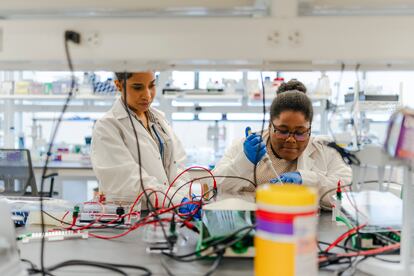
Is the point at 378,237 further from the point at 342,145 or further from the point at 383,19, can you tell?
the point at 383,19

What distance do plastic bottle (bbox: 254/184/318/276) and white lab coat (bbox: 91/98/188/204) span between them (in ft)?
3.20

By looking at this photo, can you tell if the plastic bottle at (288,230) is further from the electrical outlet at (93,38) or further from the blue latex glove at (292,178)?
the blue latex glove at (292,178)

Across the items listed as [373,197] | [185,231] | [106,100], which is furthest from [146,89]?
[106,100]

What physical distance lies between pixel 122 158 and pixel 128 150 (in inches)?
2.2

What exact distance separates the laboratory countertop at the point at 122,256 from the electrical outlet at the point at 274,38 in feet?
1.60

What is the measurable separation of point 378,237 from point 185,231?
0.53 meters

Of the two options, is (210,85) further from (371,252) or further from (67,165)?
(371,252)

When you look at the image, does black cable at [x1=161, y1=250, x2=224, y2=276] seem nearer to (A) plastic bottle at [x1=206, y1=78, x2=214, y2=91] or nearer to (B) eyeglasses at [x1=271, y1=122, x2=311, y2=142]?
(B) eyeglasses at [x1=271, y1=122, x2=311, y2=142]

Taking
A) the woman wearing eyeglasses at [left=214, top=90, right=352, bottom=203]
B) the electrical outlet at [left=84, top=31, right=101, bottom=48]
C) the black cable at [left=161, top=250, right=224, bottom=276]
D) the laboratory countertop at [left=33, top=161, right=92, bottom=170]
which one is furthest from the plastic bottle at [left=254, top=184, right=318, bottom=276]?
the laboratory countertop at [left=33, top=161, right=92, bottom=170]

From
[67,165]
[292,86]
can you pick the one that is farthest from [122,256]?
[67,165]

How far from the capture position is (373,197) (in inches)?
43.0

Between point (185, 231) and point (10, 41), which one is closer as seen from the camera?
point (10, 41)

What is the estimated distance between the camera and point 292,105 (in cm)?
152

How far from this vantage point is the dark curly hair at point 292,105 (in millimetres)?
1521
